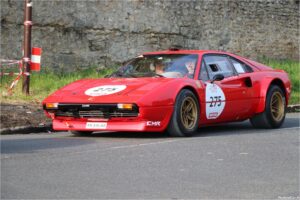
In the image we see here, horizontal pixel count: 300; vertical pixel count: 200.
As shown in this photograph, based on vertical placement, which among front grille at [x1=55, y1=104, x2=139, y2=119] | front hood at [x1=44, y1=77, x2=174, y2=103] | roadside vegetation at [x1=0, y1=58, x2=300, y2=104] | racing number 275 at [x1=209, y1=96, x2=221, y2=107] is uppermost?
front hood at [x1=44, y1=77, x2=174, y2=103]

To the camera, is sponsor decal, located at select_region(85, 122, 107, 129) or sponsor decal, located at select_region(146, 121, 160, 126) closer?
sponsor decal, located at select_region(146, 121, 160, 126)

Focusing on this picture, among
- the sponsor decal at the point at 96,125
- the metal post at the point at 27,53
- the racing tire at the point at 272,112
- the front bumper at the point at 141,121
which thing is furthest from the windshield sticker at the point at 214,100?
the metal post at the point at 27,53

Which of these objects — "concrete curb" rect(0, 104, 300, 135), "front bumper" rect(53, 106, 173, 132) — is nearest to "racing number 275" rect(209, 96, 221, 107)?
"front bumper" rect(53, 106, 173, 132)

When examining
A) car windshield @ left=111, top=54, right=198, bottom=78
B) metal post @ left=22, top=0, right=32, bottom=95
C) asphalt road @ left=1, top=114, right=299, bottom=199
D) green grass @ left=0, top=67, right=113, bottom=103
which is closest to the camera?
asphalt road @ left=1, top=114, right=299, bottom=199

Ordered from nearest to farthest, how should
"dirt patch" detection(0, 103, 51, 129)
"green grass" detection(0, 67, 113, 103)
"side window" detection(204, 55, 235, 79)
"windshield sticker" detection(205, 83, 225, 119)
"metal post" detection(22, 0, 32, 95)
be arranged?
"windshield sticker" detection(205, 83, 225, 119)
"side window" detection(204, 55, 235, 79)
"dirt patch" detection(0, 103, 51, 129)
"green grass" detection(0, 67, 113, 103)
"metal post" detection(22, 0, 32, 95)

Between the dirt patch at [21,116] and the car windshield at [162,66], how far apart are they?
58.1 inches

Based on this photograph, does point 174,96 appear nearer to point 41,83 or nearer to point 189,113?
point 189,113

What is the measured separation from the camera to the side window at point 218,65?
37.0ft

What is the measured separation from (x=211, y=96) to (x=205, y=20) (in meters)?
14.4

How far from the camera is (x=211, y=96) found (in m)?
10.8

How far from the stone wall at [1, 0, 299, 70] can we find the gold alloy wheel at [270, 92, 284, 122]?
8.90 metres

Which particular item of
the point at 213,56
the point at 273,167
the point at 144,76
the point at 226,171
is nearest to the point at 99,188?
the point at 226,171

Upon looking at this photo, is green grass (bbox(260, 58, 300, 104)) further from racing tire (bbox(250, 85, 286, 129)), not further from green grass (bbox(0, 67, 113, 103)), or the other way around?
racing tire (bbox(250, 85, 286, 129))

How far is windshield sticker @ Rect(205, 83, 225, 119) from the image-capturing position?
10719 millimetres
